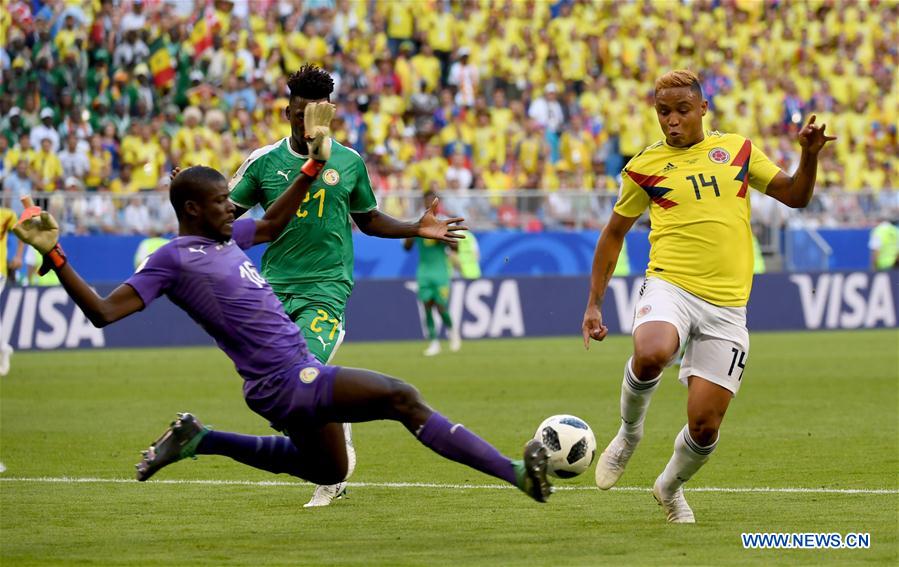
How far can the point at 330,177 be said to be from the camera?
9141 mm

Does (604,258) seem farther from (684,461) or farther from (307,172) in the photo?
(307,172)

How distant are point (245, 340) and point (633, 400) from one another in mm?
2396

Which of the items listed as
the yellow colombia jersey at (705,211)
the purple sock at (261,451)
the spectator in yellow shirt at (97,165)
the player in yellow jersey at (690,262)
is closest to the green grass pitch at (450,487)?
the purple sock at (261,451)

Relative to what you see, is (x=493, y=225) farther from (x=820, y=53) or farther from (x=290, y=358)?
(x=290, y=358)

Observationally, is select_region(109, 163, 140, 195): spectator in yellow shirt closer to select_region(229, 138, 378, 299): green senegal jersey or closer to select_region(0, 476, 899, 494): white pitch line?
select_region(0, 476, 899, 494): white pitch line

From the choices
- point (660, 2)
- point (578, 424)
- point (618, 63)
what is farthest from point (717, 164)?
point (660, 2)

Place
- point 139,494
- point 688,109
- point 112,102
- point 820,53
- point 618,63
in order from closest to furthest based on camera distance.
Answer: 1. point 688,109
2. point 139,494
3. point 112,102
4. point 618,63
5. point 820,53

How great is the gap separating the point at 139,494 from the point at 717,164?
428 centimetres

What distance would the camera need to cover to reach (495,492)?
31.7 feet

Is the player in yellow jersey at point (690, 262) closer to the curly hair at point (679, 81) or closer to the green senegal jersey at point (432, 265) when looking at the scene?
the curly hair at point (679, 81)

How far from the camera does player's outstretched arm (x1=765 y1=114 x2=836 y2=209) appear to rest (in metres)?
8.06

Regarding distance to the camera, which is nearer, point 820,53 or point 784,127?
point 784,127

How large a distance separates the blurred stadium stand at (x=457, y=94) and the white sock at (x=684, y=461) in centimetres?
1741

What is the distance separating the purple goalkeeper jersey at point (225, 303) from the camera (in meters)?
7.27
